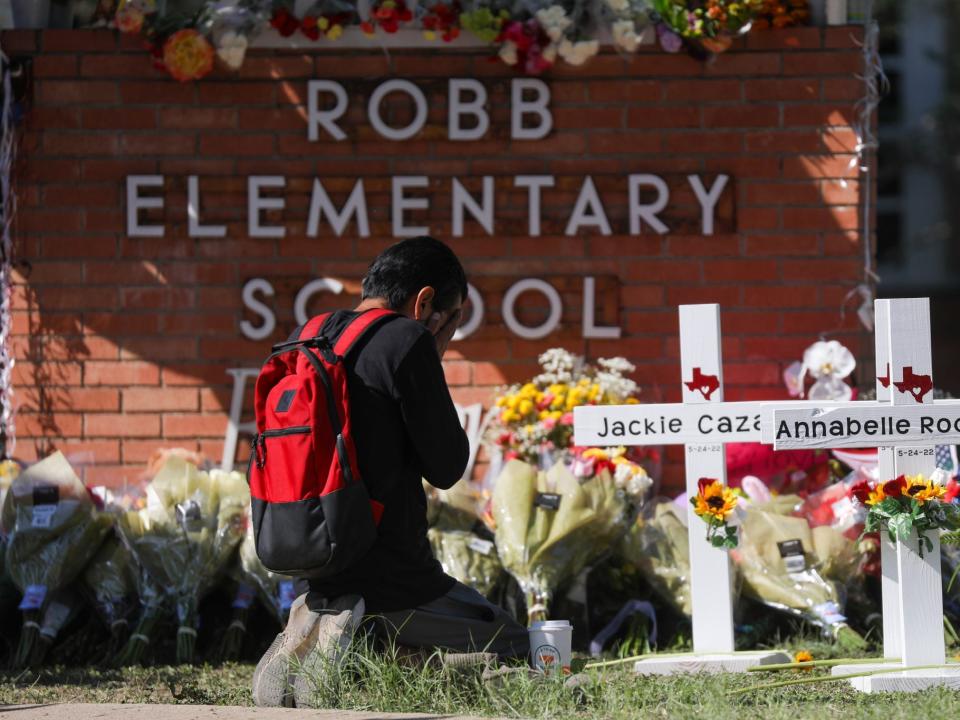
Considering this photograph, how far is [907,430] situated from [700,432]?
659 mm

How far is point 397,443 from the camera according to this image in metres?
3.68

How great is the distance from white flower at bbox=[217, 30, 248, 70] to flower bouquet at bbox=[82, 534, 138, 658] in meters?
2.25

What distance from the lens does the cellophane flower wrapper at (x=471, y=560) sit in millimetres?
5055

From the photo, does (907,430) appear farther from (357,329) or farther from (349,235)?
(349,235)

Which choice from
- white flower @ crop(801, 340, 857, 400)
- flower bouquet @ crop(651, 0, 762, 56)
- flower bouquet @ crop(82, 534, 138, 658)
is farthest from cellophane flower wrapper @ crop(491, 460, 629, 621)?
flower bouquet @ crop(651, 0, 762, 56)

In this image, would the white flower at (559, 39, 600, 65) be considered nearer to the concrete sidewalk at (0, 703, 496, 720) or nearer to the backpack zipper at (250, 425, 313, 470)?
the backpack zipper at (250, 425, 313, 470)

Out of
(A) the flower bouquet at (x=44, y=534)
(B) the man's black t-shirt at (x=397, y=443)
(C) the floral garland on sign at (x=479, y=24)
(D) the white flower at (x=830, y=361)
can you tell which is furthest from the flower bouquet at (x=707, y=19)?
(A) the flower bouquet at (x=44, y=534)

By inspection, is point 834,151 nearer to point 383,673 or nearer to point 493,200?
point 493,200

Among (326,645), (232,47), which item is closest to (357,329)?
(326,645)

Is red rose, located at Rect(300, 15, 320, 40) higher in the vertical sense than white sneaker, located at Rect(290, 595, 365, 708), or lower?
higher

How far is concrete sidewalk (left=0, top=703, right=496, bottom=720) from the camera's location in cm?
338

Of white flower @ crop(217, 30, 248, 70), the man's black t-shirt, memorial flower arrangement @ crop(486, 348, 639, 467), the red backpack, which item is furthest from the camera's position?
white flower @ crop(217, 30, 248, 70)

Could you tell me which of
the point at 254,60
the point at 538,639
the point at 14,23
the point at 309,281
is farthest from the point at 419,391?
the point at 14,23

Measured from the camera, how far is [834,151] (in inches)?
245
